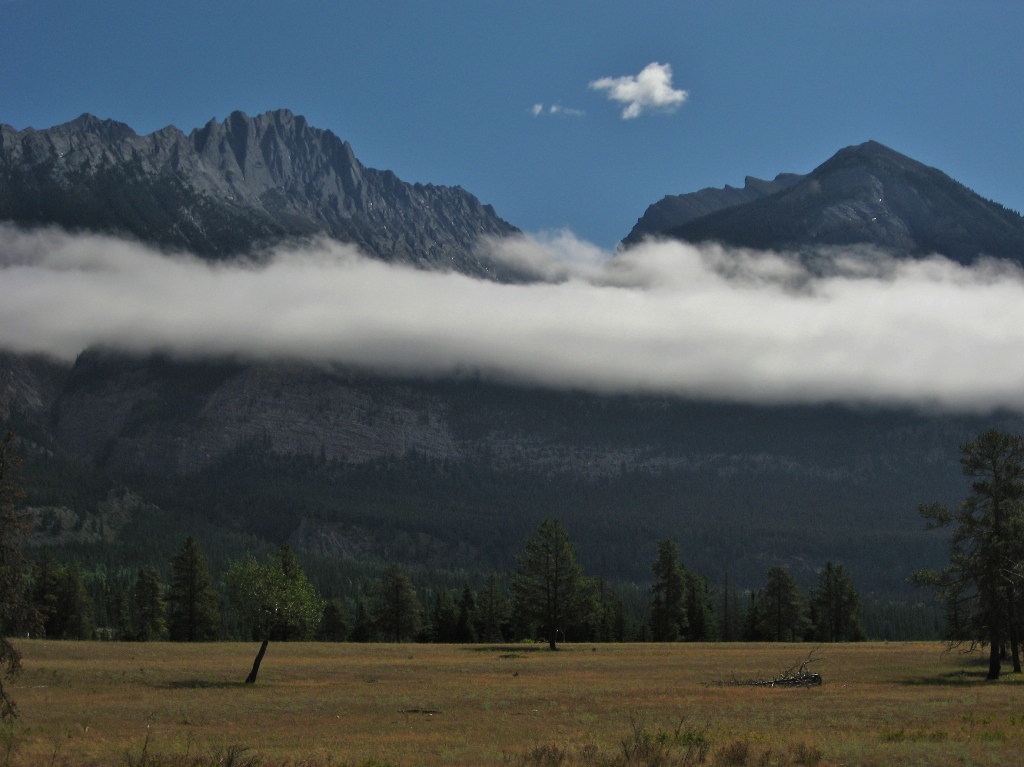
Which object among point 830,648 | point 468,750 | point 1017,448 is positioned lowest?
point 830,648

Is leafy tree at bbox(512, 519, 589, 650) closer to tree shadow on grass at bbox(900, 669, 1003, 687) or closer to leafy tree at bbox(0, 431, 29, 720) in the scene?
tree shadow on grass at bbox(900, 669, 1003, 687)

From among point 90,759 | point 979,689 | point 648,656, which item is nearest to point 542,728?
point 90,759

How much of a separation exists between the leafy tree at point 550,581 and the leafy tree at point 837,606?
145ft

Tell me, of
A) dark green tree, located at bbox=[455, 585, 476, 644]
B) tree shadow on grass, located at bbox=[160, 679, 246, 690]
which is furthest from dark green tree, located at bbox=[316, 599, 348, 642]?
tree shadow on grass, located at bbox=[160, 679, 246, 690]

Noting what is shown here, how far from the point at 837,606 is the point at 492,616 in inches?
1818

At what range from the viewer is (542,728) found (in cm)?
4259

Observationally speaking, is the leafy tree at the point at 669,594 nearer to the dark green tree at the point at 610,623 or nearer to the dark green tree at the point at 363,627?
the dark green tree at the point at 610,623

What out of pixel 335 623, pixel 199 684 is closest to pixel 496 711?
pixel 199 684

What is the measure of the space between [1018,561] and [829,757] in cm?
3646

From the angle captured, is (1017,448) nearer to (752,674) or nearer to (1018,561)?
(1018,561)

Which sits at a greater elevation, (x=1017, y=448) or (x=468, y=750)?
(x=1017, y=448)

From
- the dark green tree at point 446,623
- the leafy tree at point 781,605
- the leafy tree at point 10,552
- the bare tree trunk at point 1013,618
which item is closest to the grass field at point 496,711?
the bare tree trunk at point 1013,618

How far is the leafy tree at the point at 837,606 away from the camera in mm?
131000

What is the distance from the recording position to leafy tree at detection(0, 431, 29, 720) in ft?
122
